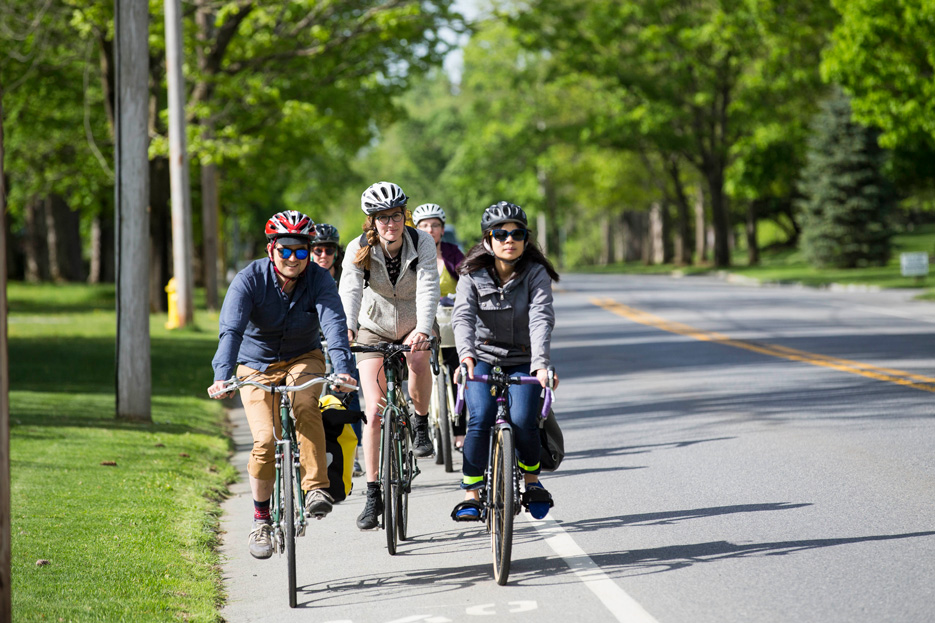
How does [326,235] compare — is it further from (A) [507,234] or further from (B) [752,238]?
(B) [752,238]

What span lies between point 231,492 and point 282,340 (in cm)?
364

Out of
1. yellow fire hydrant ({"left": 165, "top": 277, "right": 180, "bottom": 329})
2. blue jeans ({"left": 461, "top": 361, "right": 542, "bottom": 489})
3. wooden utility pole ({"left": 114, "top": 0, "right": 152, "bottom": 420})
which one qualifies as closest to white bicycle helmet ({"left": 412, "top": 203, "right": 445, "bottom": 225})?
blue jeans ({"left": 461, "top": 361, "right": 542, "bottom": 489})

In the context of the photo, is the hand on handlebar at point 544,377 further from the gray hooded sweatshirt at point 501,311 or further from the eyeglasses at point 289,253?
the eyeglasses at point 289,253

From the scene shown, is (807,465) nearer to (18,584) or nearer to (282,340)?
(282,340)

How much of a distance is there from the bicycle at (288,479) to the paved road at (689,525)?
1.07ft

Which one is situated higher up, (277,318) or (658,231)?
(658,231)

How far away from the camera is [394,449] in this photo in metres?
7.27

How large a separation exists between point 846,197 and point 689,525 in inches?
1670

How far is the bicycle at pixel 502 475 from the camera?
6.25 metres

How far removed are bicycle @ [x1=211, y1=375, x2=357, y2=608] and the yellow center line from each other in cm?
845

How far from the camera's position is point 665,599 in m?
5.89

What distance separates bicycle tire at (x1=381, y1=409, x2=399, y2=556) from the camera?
23.3 ft

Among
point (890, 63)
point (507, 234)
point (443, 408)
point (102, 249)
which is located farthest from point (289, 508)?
point (102, 249)

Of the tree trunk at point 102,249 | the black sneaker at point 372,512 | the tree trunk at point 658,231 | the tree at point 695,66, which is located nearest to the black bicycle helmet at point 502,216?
the black sneaker at point 372,512
